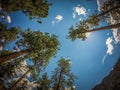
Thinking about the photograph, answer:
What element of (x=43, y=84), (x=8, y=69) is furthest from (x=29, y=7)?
(x=43, y=84)

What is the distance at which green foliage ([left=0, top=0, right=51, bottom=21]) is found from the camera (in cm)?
1361

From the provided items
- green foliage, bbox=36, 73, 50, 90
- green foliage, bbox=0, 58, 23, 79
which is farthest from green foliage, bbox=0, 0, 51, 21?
green foliage, bbox=36, 73, 50, 90

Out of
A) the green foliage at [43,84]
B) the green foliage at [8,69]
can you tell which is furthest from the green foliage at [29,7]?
the green foliage at [43,84]

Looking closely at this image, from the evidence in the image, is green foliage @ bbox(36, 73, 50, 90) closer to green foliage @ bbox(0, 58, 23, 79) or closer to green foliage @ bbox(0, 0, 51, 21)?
green foliage @ bbox(0, 58, 23, 79)

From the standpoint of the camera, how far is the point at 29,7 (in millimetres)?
14398

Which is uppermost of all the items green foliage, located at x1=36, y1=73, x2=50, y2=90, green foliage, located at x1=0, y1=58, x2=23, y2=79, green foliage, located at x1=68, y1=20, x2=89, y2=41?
green foliage, located at x1=68, y1=20, x2=89, y2=41

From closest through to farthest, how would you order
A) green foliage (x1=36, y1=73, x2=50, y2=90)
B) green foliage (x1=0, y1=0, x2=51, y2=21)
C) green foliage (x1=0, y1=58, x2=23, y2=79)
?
green foliage (x1=0, y1=0, x2=51, y2=21) < green foliage (x1=0, y1=58, x2=23, y2=79) < green foliage (x1=36, y1=73, x2=50, y2=90)

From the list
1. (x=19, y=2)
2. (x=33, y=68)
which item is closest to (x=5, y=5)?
(x=19, y=2)

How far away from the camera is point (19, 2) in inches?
537

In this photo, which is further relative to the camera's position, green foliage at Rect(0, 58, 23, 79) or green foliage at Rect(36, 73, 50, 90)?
green foliage at Rect(36, 73, 50, 90)

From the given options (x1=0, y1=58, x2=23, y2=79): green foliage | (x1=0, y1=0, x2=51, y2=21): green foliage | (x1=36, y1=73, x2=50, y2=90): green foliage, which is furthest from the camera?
(x1=36, y1=73, x2=50, y2=90): green foliage

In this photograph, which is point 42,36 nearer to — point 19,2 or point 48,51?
point 48,51

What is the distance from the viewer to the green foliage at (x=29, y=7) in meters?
13.6

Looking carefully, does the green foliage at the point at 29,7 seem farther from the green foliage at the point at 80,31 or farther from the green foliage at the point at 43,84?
the green foliage at the point at 43,84
